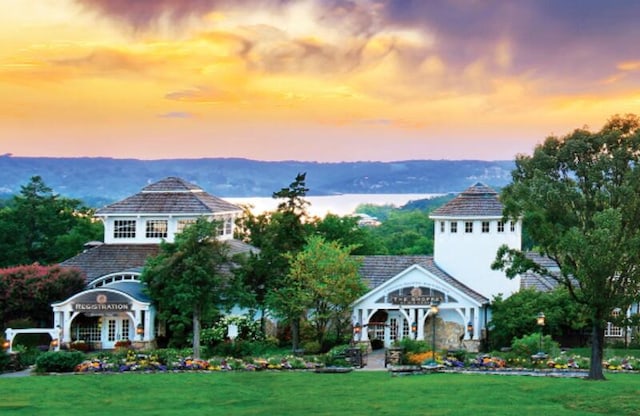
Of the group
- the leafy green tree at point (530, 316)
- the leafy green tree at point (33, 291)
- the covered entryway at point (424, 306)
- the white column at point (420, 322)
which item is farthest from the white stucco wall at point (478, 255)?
the leafy green tree at point (33, 291)

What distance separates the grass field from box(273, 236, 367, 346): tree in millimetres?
9519

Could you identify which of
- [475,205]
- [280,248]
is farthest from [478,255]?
[280,248]

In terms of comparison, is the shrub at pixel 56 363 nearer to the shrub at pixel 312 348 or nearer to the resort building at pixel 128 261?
the resort building at pixel 128 261

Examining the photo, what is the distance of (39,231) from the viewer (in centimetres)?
5859

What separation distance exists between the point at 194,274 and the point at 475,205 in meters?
14.6

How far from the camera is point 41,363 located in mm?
33875

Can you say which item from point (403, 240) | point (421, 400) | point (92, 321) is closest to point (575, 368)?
point (421, 400)

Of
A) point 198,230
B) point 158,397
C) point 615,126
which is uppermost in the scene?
point 615,126

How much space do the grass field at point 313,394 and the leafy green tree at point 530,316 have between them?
9.61 metres

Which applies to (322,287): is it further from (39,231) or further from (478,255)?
(39,231)

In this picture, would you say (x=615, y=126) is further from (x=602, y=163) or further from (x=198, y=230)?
(x=198, y=230)

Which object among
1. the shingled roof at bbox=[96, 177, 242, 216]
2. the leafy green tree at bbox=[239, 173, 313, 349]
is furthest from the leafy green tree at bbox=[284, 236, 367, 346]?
the shingled roof at bbox=[96, 177, 242, 216]

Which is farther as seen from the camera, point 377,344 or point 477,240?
point 477,240

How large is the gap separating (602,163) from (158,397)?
609 inches
